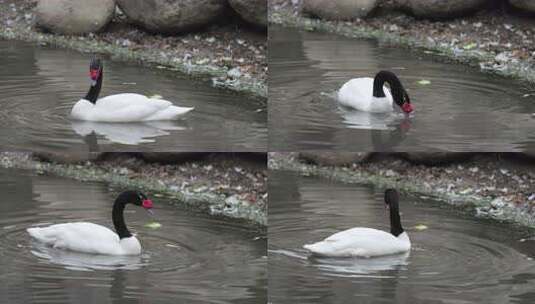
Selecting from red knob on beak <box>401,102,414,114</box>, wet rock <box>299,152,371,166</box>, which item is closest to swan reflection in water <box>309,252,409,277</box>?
wet rock <box>299,152,371,166</box>

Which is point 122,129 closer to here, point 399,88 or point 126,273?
point 126,273

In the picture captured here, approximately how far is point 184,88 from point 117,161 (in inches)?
24.1

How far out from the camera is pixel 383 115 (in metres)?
8.21

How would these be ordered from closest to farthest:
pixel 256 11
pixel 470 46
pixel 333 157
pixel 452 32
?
pixel 333 157
pixel 256 11
pixel 470 46
pixel 452 32

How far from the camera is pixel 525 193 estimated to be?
324 inches

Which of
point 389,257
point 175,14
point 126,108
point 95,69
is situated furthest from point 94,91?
point 389,257

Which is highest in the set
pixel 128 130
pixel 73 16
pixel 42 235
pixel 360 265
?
pixel 73 16

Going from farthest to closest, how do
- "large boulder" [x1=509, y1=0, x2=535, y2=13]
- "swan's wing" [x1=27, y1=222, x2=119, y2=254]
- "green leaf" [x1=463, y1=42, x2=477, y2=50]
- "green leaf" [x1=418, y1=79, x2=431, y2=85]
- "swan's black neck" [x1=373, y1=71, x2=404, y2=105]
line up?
1. "large boulder" [x1=509, y1=0, x2=535, y2=13]
2. "green leaf" [x1=463, y1=42, x2=477, y2=50]
3. "green leaf" [x1=418, y1=79, x2=431, y2=85]
4. "swan's black neck" [x1=373, y1=71, x2=404, y2=105]
5. "swan's wing" [x1=27, y1=222, x2=119, y2=254]

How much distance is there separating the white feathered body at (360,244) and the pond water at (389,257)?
4 centimetres

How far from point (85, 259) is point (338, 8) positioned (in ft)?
7.19

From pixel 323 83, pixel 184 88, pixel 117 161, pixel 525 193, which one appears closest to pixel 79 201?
pixel 117 161

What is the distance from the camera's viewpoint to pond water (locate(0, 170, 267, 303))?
7.42 metres

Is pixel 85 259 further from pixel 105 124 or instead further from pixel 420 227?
pixel 420 227

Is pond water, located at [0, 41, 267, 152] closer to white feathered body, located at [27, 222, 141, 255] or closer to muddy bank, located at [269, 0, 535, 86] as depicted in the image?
white feathered body, located at [27, 222, 141, 255]
